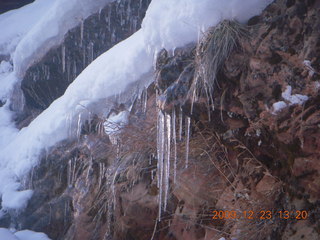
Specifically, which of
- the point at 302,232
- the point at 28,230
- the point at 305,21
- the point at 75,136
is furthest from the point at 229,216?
the point at 28,230

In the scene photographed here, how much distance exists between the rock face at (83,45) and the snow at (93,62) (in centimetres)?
15

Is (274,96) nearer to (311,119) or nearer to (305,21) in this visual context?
(311,119)

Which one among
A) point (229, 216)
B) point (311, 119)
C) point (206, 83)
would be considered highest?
point (206, 83)

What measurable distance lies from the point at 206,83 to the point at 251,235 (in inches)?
34.7

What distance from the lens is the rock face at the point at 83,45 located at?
471 cm

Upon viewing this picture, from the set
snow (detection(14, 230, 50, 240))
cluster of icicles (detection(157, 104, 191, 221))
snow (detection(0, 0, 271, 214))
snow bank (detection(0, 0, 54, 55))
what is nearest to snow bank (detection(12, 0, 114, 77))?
snow (detection(0, 0, 271, 214))

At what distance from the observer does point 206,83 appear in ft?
6.15

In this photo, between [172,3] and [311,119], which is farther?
[172,3]

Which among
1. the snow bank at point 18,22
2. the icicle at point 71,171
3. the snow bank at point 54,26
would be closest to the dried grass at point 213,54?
the icicle at point 71,171

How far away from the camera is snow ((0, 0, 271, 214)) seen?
2.06m

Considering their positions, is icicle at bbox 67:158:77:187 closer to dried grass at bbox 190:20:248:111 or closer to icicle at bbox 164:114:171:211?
icicle at bbox 164:114:171:211

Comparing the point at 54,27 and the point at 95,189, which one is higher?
the point at 54,27

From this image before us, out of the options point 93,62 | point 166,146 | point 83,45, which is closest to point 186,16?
point 166,146
